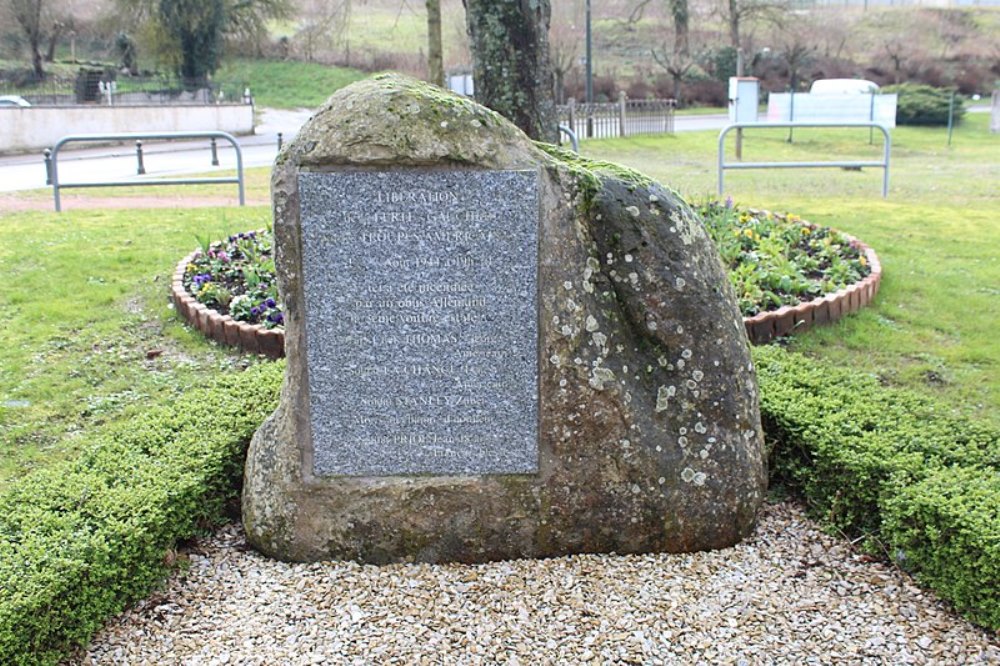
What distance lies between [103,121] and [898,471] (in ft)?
102

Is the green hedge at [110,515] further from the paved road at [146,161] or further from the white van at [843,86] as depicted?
the white van at [843,86]

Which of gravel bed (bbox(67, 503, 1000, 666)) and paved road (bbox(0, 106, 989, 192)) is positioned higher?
paved road (bbox(0, 106, 989, 192))

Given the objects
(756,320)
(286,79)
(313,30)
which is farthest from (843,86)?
(756,320)

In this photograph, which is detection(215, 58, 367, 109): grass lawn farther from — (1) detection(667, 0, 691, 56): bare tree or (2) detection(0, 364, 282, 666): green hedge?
(2) detection(0, 364, 282, 666): green hedge

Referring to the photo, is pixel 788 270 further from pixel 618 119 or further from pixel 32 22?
pixel 32 22

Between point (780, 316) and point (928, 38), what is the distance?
191 ft

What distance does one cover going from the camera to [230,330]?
271 inches

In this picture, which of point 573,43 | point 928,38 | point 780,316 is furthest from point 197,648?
point 928,38

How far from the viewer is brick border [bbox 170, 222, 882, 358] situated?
675 centimetres

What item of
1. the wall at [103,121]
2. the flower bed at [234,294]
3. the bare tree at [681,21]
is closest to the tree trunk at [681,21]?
the bare tree at [681,21]

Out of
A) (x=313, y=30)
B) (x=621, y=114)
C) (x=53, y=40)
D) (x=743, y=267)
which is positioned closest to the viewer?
(x=743, y=267)

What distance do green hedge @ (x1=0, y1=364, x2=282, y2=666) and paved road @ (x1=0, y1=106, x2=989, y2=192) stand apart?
13937mm

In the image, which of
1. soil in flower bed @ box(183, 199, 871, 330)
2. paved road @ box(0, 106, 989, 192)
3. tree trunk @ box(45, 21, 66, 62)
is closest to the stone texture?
soil in flower bed @ box(183, 199, 871, 330)

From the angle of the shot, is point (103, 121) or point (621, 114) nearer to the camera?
point (621, 114)
